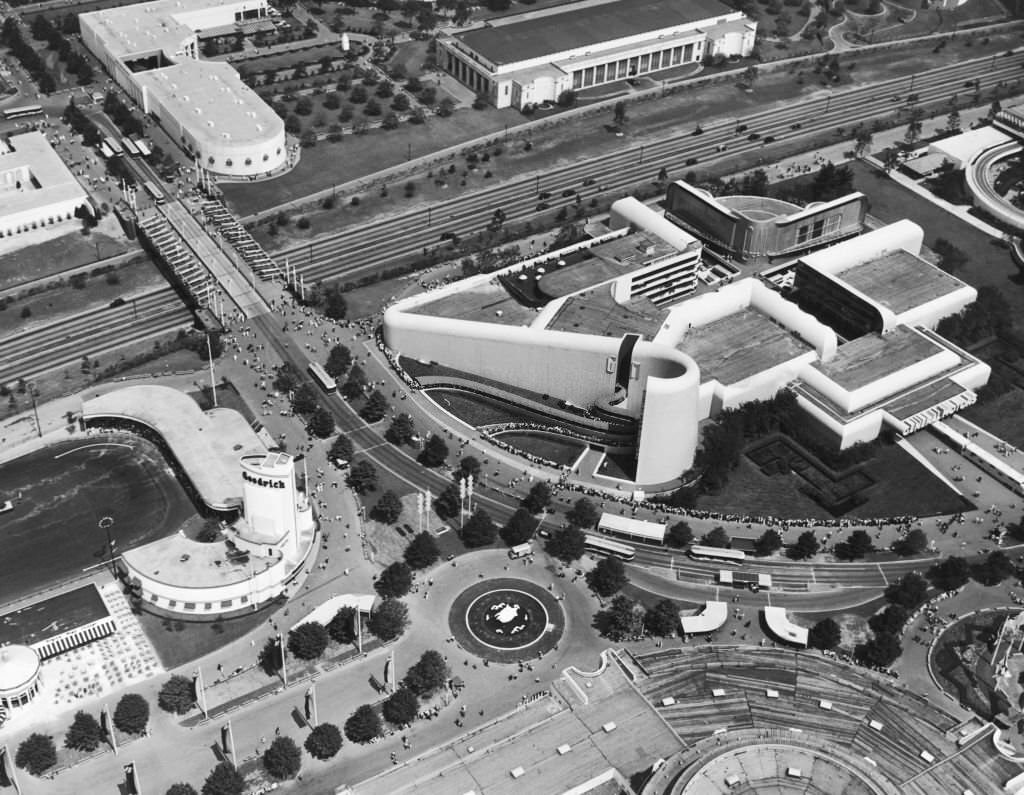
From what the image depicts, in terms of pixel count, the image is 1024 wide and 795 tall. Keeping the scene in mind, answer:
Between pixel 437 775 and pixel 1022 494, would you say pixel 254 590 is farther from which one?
pixel 1022 494

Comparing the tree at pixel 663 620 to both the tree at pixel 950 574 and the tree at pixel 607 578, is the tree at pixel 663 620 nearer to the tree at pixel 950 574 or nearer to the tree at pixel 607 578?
the tree at pixel 607 578

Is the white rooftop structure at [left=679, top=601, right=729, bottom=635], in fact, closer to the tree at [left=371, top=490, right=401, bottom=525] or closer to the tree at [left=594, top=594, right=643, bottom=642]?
the tree at [left=594, top=594, right=643, bottom=642]

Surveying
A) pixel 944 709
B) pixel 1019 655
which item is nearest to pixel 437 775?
pixel 944 709

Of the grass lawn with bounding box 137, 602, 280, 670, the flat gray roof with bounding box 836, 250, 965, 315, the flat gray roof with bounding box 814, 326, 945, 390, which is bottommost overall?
the grass lawn with bounding box 137, 602, 280, 670

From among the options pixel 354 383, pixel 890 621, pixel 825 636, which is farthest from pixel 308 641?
pixel 890 621

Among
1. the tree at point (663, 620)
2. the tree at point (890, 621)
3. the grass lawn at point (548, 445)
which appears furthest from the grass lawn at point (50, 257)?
the tree at point (890, 621)

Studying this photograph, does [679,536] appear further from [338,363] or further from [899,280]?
[899,280]

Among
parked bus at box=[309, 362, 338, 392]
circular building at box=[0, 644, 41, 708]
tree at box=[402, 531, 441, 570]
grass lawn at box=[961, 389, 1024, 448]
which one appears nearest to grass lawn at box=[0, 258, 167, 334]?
parked bus at box=[309, 362, 338, 392]
